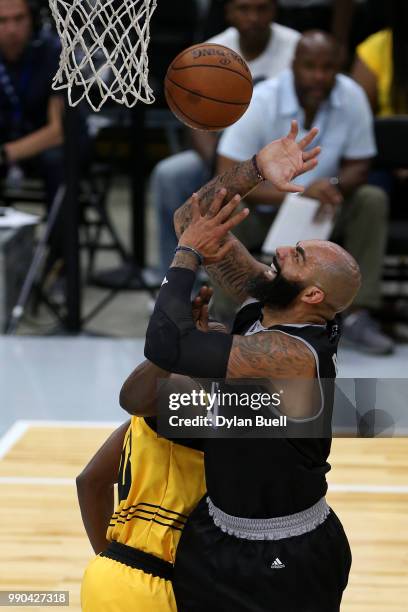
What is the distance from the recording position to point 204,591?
2.89 metres

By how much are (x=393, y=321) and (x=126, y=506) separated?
166 inches

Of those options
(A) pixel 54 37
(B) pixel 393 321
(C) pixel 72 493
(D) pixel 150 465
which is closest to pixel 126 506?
(D) pixel 150 465

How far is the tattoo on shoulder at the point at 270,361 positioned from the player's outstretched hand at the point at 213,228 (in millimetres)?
264

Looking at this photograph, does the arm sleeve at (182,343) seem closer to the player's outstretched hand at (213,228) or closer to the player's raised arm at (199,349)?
the player's raised arm at (199,349)

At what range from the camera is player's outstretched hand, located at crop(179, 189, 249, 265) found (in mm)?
2885

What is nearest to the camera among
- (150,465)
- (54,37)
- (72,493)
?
(150,465)

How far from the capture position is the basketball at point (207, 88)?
3.28m

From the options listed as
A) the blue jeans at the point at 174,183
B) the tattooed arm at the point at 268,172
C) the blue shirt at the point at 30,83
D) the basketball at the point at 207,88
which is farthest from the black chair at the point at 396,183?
the tattooed arm at the point at 268,172

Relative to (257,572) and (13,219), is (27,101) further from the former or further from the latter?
(257,572)

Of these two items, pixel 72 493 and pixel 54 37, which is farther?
pixel 54 37

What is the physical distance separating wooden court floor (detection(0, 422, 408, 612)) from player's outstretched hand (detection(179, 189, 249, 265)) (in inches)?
57.1

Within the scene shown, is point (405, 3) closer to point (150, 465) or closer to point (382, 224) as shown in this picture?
point (382, 224)

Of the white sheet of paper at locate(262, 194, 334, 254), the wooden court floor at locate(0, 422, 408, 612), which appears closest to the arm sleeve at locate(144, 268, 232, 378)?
the wooden court floor at locate(0, 422, 408, 612)

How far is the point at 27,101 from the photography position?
7125 mm
